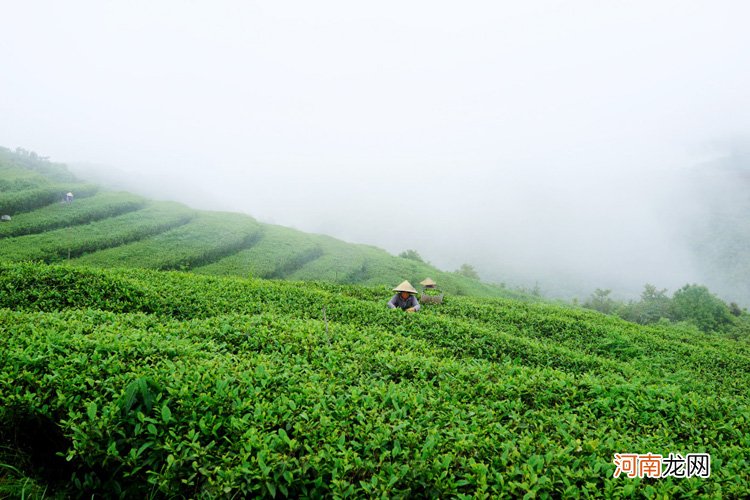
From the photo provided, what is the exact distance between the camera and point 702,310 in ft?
132

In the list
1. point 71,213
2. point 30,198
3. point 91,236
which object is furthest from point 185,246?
point 30,198

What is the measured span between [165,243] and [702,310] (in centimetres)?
5455

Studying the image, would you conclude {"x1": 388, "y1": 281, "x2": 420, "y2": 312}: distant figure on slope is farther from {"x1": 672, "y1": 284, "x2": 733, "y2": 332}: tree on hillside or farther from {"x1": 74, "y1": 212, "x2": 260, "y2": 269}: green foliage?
{"x1": 672, "y1": 284, "x2": 733, "y2": 332}: tree on hillside

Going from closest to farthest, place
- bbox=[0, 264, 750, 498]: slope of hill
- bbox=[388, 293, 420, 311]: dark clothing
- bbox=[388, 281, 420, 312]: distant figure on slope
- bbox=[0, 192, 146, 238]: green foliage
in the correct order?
bbox=[0, 264, 750, 498]: slope of hill, bbox=[388, 281, 420, 312]: distant figure on slope, bbox=[388, 293, 420, 311]: dark clothing, bbox=[0, 192, 146, 238]: green foliage

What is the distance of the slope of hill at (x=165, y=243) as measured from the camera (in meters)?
29.6

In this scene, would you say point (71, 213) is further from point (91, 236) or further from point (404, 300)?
point (404, 300)

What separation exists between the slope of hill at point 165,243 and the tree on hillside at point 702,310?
59.3ft

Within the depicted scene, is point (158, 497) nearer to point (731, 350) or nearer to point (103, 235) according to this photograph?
point (731, 350)

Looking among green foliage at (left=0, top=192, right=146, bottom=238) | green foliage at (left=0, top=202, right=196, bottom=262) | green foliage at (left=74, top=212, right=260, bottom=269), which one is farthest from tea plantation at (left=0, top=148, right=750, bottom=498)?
green foliage at (left=0, top=192, right=146, bottom=238)

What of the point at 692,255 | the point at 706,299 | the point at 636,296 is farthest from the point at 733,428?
the point at 692,255

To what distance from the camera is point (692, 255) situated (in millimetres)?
190250

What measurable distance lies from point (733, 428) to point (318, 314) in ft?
31.5

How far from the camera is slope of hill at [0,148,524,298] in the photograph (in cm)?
2964

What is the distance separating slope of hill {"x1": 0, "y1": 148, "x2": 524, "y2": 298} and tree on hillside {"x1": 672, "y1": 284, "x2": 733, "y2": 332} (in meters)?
18.1
